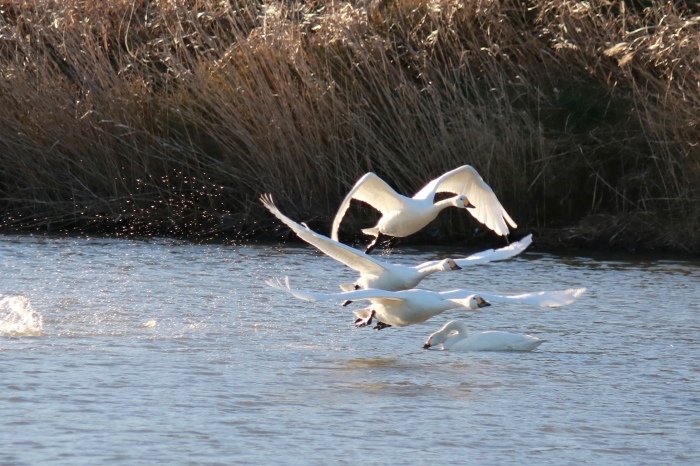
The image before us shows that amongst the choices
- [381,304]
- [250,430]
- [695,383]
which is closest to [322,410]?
[250,430]

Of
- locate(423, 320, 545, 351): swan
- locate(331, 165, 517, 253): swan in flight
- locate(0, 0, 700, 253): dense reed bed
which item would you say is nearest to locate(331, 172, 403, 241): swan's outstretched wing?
locate(331, 165, 517, 253): swan in flight

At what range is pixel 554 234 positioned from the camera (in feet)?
43.0

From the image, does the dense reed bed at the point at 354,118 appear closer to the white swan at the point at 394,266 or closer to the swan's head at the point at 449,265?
the white swan at the point at 394,266

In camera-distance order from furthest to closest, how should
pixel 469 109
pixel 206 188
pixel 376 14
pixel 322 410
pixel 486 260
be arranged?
pixel 376 14 < pixel 206 188 < pixel 469 109 < pixel 486 260 < pixel 322 410

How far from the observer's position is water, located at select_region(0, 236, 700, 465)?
606 centimetres

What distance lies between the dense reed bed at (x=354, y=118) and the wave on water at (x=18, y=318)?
3923 millimetres

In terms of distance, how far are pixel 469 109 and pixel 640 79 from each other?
6.74 ft

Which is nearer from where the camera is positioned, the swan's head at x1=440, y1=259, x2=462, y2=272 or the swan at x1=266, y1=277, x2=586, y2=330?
the swan at x1=266, y1=277, x2=586, y2=330

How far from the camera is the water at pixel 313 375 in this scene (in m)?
6.06

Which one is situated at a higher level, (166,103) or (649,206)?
(166,103)

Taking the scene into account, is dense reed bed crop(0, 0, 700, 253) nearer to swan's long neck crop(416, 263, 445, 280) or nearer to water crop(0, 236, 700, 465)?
water crop(0, 236, 700, 465)

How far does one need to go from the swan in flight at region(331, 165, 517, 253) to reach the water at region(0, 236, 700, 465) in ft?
2.42

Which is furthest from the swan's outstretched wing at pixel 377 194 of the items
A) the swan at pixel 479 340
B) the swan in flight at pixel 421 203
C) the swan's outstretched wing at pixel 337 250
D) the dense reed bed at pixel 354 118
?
the dense reed bed at pixel 354 118

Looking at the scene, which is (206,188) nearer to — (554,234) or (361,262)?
(554,234)
